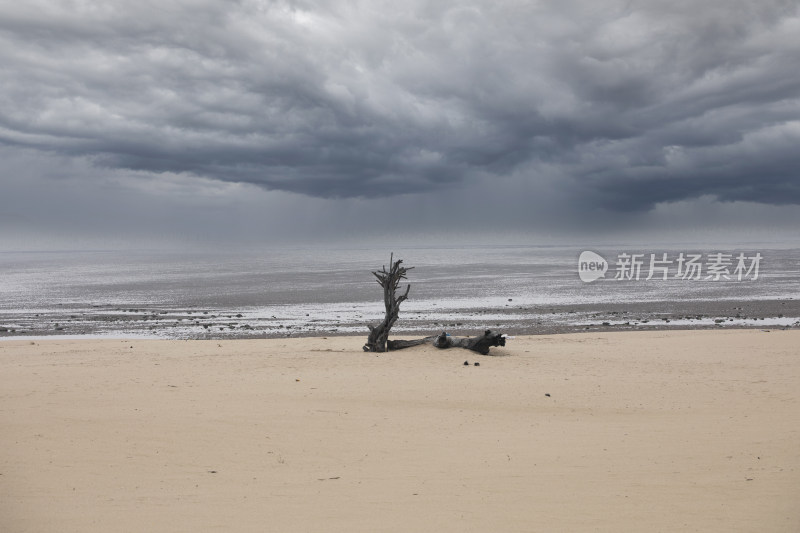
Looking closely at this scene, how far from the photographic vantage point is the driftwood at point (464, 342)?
19.4m

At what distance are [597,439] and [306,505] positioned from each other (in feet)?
17.2

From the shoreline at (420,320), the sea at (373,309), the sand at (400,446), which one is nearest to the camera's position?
the sand at (400,446)

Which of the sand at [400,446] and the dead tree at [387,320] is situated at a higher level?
the dead tree at [387,320]

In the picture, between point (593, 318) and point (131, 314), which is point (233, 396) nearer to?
point (593, 318)

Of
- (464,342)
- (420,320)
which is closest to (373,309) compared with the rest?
(420,320)

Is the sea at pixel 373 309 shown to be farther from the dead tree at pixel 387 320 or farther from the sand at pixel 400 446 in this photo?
the sand at pixel 400 446

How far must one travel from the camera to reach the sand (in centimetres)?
692

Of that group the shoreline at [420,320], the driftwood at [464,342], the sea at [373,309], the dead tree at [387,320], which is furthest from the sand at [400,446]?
the shoreline at [420,320]

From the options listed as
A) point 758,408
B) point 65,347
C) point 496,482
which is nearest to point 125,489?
point 496,482

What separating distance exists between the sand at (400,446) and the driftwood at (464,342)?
1.15 metres

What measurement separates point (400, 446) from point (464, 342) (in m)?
10.4

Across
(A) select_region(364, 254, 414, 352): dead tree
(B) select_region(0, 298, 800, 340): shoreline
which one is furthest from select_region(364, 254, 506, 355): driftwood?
(B) select_region(0, 298, 800, 340): shoreline

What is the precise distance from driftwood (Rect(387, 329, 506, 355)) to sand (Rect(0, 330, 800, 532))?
1.15 m

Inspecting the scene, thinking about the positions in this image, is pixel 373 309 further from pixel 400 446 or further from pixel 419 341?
pixel 400 446
